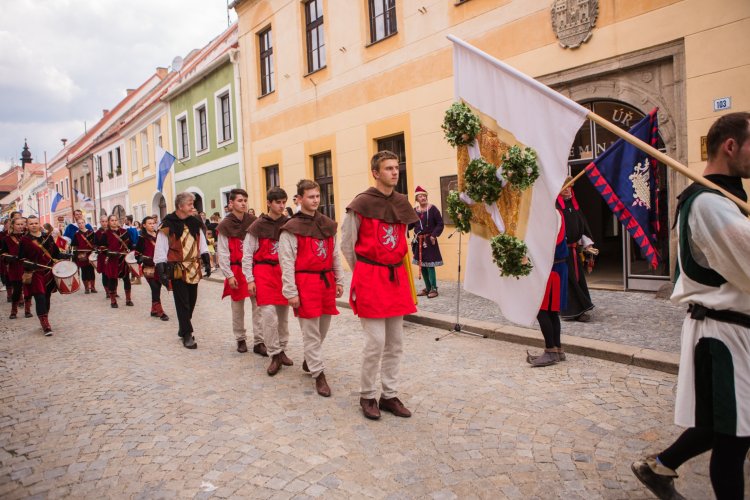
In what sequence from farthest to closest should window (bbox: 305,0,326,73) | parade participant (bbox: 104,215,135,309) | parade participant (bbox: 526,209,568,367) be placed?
1. window (bbox: 305,0,326,73)
2. parade participant (bbox: 104,215,135,309)
3. parade participant (bbox: 526,209,568,367)

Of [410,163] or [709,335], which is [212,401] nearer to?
[709,335]

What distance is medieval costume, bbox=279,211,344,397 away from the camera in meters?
4.76

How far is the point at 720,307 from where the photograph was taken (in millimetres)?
2291

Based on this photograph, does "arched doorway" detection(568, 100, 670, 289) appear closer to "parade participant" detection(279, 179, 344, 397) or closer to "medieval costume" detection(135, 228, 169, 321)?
"parade participant" detection(279, 179, 344, 397)

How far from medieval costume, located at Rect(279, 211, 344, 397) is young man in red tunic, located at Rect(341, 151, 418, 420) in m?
0.65

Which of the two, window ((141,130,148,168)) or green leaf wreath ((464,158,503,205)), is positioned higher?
window ((141,130,148,168))

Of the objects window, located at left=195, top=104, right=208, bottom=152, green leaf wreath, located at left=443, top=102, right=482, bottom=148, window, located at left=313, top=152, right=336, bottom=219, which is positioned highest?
window, located at left=195, top=104, right=208, bottom=152

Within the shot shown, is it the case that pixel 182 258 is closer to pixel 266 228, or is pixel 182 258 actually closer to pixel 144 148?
pixel 266 228

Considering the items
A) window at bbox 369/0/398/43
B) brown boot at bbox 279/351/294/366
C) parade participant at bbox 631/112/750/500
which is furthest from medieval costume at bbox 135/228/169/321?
parade participant at bbox 631/112/750/500

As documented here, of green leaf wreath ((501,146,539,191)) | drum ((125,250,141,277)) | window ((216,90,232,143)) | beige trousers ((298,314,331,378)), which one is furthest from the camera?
window ((216,90,232,143))

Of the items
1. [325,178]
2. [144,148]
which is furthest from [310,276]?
[144,148]

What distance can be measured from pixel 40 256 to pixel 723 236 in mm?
9703

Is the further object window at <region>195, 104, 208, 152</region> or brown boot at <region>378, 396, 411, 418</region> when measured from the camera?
window at <region>195, 104, 208, 152</region>

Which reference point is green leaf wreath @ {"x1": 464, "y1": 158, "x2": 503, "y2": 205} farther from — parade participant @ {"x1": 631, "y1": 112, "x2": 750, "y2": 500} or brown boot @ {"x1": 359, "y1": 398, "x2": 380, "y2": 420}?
brown boot @ {"x1": 359, "y1": 398, "x2": 380, "y2": 420}
